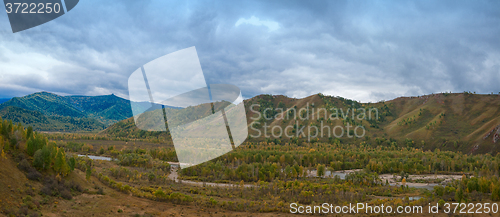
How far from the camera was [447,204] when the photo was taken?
1260 inches

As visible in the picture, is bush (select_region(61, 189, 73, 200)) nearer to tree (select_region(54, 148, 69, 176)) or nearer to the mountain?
tree (select_region(54, 148, 69, 176))

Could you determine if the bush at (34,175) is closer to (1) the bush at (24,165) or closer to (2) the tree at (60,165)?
(1) the bush at (24,165)

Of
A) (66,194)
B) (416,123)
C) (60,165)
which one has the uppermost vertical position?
(416,123)

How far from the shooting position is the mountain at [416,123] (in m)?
114

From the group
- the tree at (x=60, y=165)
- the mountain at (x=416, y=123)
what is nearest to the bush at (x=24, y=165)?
the tree at (x=60, y=165)

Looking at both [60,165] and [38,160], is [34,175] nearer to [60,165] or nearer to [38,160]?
[38,160]

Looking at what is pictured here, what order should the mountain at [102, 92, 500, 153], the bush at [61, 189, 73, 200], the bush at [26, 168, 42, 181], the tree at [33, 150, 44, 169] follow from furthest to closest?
the mountain at [102, 92, 500, 153], the tree at [33, 150, 44, 169], the bush at [61, 189, 73, 200], the bush at [26, 168, 42, 181]

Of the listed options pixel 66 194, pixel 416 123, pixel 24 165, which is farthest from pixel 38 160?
pixel 416 123

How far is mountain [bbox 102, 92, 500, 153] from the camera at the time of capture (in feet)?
375

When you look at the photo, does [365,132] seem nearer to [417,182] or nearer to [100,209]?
[417,182]

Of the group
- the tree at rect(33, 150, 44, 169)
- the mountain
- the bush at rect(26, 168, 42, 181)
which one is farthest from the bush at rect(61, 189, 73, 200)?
the mountain

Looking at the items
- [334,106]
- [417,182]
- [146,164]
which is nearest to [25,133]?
[146,164]

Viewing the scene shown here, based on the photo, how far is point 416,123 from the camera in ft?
493

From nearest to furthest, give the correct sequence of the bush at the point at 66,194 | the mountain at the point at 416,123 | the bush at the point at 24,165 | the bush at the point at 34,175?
the bush at the point at 34,175, the bush at the point at 24,165, the bush at the point at 66,194, the mountain at the point at 416,123
